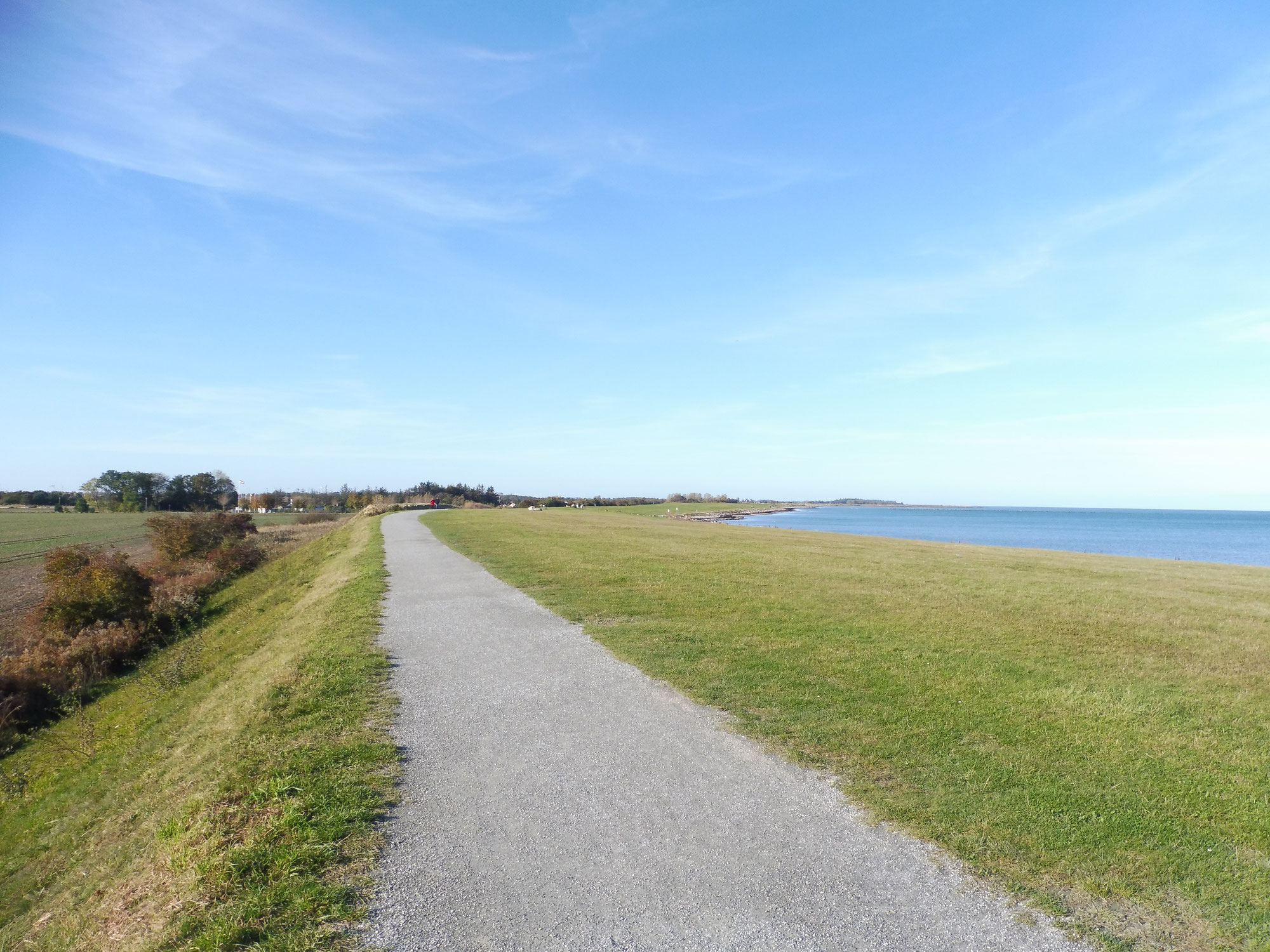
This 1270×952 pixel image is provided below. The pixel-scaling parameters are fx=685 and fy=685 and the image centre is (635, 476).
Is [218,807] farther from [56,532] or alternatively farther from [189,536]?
[56,532]

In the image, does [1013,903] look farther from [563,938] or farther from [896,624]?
[896,624]

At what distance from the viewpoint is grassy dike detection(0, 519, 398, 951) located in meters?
4.04

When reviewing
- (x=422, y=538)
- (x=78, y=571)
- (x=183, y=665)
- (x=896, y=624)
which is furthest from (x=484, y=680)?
(x=422, y=538)

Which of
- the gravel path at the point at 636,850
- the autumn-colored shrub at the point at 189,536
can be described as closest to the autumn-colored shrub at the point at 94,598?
the autumn-colored shrub at the point at 189,536

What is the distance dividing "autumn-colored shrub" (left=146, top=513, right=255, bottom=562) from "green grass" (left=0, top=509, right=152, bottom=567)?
4.82m

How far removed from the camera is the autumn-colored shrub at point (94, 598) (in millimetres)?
20891

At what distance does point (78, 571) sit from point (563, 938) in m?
26.4

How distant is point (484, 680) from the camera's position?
28.2 feet

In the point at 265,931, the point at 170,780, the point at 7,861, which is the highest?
the point at 265,931

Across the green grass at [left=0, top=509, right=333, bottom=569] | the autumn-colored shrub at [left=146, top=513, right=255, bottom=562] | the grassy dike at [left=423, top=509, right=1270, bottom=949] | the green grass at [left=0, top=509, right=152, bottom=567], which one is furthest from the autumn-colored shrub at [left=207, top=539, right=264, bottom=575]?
the grassy dike at [left=423, top=509, right=1270, bottom=949]

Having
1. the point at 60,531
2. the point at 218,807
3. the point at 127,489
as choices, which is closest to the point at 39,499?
Result: the point at 127,489

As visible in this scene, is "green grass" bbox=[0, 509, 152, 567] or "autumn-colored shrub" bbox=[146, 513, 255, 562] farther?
"green grass" bbox=[0, 509, 152, 567]

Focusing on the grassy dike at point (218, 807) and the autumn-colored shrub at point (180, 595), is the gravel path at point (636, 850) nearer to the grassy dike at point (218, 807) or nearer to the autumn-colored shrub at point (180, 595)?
the grassy dike at point (218, 807)

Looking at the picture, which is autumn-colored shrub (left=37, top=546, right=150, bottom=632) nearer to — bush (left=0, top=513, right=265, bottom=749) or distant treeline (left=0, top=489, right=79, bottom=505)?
bush (left=0, top=513, right=265, bottom=749)
